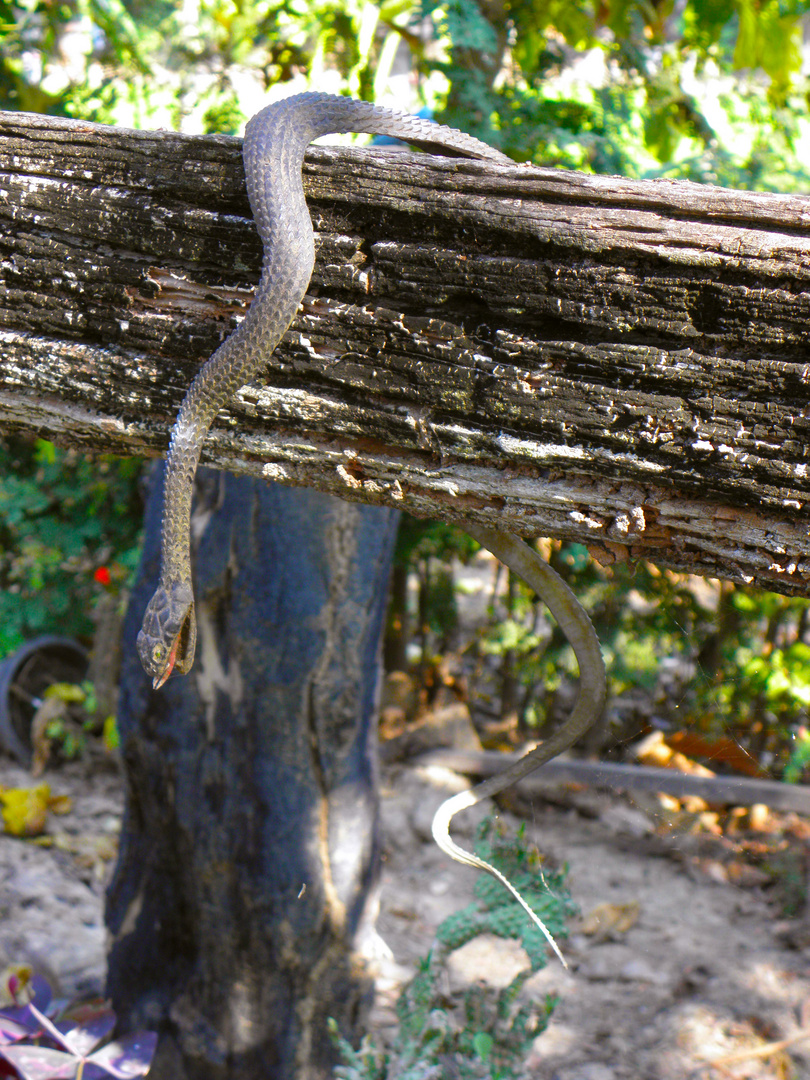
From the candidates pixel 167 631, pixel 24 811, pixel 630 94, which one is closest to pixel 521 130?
pixel 630 94

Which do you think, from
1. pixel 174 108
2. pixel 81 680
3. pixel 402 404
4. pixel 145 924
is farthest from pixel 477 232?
pixel 81 680

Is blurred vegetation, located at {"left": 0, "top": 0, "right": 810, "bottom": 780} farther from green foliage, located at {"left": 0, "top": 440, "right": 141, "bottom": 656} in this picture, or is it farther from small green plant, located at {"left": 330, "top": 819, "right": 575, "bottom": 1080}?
small green plant, located at {"left": 330, "top": 819, "right": 575, "bottom": 1080}

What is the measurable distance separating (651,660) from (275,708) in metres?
2.73

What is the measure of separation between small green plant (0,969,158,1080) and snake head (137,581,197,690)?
129cm

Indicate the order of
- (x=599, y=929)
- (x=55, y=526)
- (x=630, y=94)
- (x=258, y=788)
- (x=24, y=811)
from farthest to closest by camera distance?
1. (x=55, y=526)
2. (x=24, y=811)
3. (x=630, y=94)
4. (x=599, y=929)
5. (x=258, y=788)

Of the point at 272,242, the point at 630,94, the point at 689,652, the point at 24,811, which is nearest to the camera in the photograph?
the point at 272,242

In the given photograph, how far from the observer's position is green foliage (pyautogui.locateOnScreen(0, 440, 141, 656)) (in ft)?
13.2

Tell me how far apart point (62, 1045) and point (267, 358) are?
2.09m

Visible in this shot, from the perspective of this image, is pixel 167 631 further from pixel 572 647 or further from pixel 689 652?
pixel 689 652

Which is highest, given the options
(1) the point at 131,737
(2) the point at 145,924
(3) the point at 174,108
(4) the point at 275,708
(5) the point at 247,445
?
(3) the point at 174,108

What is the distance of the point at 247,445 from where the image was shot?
1.35 m

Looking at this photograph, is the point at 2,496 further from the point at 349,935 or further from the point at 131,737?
the point at 349,935

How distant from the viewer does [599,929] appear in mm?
3504

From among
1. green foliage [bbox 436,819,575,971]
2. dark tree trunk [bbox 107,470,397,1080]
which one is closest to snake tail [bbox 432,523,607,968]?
green foliage [bbox 436,819,575,971]
